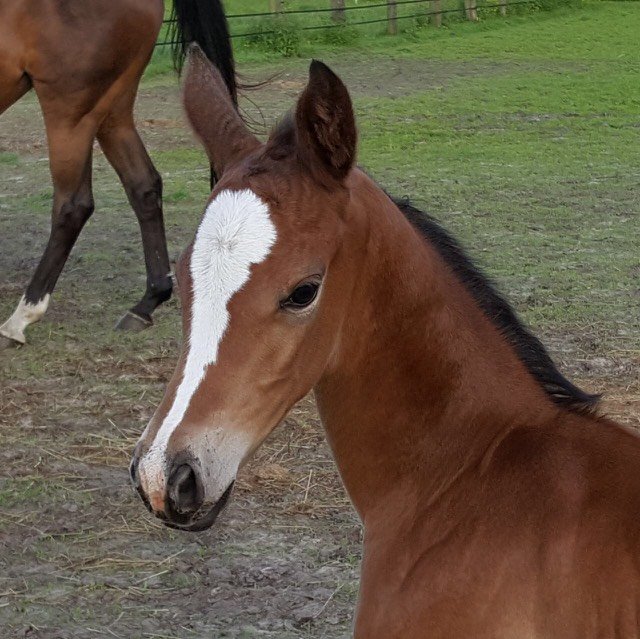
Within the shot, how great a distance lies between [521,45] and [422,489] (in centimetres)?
1429

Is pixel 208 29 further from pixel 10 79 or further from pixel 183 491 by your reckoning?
pixel 183 491

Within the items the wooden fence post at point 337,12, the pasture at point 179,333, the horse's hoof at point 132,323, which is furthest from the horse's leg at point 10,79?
the wooden fence post at point 337,12

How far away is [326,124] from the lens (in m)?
2.11

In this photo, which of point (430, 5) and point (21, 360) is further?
point (430, 5)

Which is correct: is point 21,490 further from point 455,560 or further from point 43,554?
point 455,560

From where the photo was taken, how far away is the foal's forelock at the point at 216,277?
2.02 metres

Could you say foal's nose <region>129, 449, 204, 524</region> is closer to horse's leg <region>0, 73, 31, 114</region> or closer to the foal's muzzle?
the foal's muzzle

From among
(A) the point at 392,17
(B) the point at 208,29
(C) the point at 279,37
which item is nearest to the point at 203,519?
(B) the point at 208,29

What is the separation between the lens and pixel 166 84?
12.8m

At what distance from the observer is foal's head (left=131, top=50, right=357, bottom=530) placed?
6.46 feet

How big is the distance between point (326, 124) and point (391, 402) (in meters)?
0.62

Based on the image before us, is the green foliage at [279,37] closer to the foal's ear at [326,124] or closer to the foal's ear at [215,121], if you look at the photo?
the foal's ear at [215,121]

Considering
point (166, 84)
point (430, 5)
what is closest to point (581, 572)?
point (166, 84)

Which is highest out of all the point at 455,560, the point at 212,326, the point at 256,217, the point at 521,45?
the point at 256,217
